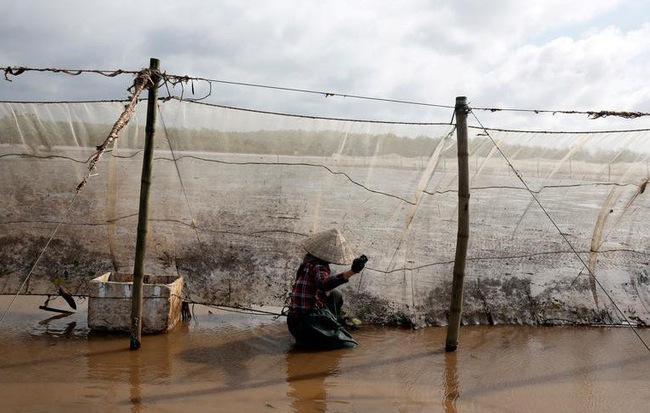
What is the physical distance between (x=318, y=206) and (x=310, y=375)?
5.34 feet

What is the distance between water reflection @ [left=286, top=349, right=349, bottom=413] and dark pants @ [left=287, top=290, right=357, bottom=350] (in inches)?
2.7

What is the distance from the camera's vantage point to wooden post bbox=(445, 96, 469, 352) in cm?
444

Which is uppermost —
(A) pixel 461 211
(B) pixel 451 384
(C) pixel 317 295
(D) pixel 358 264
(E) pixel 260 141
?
(E) pixel 260 141

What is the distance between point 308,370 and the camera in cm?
415

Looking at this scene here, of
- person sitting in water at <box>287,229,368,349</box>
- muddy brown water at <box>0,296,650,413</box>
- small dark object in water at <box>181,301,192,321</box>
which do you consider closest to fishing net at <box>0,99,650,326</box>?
small dark object in water at <box>181,301,192,321</box>

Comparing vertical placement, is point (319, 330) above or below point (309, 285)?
below

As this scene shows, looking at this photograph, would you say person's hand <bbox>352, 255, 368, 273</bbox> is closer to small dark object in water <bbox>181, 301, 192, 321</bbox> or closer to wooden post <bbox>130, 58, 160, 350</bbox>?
wooden post <bbox>130, 58, 160, 350</bbox>

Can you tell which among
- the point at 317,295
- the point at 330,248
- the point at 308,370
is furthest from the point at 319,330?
the point at 330,248

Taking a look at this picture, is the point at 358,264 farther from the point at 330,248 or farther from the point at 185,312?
the point at 185,312

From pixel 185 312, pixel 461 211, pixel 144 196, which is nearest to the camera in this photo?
pixel 144 196

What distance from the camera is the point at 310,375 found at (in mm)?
4043

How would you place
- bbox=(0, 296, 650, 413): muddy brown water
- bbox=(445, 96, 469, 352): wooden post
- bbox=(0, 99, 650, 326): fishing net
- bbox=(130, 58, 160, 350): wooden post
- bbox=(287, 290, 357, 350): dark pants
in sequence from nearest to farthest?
bbox=(0, 296, 650, 413): muddy brown water
bbox=(130, 58, 160, 350): wooden post
bbox=(445, 96, 469, 352): wooden post
bbox=(287, 290, 357, 350): dark pants
bbox=(0, 99, 650, 326): fishing net

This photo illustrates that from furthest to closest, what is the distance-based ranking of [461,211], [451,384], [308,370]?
[461,211] → [308,370] → [451,384]

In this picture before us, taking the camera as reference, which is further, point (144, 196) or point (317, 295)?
point (317, 295)
